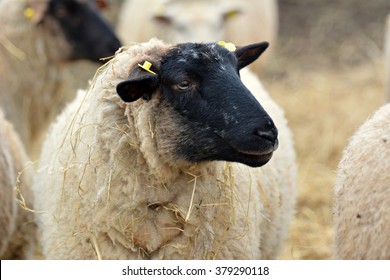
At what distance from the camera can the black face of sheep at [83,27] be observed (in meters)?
6.54

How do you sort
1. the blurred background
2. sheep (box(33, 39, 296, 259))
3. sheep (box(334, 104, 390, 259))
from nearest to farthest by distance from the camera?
sheep (box(334, 104, 390, 259)) < sheep (box(33, 39, 296, 259)) < the blurred background

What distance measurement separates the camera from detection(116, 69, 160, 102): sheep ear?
3.65 metres

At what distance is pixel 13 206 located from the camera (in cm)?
→ 472

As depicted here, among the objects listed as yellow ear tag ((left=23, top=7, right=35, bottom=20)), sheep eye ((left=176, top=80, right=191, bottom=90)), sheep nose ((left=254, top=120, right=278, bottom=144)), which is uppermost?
yellow ear tag ((left=23, top=7, right=35, bottom=20))

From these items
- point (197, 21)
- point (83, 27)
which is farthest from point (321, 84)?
point (83, 27)

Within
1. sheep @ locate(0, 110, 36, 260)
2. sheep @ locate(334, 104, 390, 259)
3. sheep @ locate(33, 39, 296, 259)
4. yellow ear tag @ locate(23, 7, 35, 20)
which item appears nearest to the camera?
sheep @ locate(334, 104, 390, 259)

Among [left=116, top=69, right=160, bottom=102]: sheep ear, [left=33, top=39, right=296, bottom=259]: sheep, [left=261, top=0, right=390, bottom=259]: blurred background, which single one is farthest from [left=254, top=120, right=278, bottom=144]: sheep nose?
[left=261, top=0, right=390, bottom=259]: blurred background

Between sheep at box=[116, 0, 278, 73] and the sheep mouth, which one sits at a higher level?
sheep at box=[116, 0, 278, 73]

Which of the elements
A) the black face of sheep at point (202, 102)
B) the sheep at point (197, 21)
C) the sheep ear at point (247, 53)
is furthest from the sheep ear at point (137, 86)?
the sheep at point (197, 21)

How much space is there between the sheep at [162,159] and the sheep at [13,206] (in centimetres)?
52

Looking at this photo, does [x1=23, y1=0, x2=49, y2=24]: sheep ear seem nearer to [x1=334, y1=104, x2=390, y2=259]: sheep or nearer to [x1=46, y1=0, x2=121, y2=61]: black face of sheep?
[x1=46, y1=0, x2=121, y2=61]: black face of sheep

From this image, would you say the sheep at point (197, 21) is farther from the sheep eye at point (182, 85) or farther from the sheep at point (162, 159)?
the sheep eye at point (182, 85)

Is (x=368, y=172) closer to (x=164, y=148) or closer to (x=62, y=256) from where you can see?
(x=164, y=148)

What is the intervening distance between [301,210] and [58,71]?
2.50 meters
